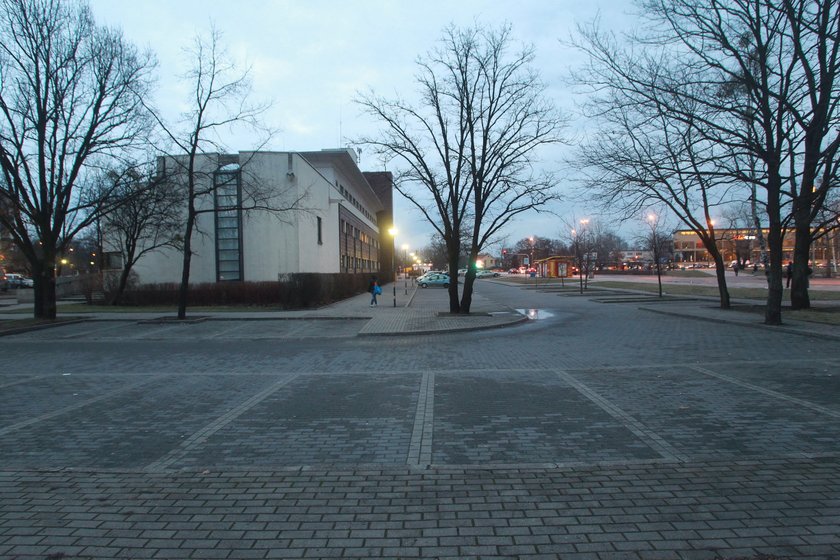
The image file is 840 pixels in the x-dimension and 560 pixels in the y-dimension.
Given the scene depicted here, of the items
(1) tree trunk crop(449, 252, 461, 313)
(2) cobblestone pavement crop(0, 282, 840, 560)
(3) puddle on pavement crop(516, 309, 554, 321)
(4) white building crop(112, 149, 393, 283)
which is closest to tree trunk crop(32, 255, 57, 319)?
(4) white building crop(112, 149, 393, 283)

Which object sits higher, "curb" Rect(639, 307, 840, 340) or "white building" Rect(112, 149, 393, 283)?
"white building" Rect(112, 149, 393, 283)

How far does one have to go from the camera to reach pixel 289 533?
3.61 metres

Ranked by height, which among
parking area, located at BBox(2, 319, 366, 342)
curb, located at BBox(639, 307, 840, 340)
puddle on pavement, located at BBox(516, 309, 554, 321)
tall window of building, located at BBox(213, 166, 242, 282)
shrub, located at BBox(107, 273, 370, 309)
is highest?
tall window of building, located at BBox(213, 166, 242, 282)

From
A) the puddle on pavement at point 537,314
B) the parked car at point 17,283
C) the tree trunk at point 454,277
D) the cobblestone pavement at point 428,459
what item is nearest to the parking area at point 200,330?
the tree trunk at point 454,277

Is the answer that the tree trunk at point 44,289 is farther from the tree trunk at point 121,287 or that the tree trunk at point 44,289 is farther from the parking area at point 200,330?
the tree trunk at point 121,287

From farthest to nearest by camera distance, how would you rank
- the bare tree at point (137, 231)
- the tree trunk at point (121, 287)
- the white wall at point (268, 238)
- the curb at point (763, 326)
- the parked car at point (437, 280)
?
the parked car at point (437, 280) → the white wall at point (268, 238) → the tree trunk at point (121, 287) → the bare tree at point (137, 231) → the curb at point (763, 326)

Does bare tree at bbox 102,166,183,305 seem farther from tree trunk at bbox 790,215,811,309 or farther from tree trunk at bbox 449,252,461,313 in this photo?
tree trunk at bbox 790,215,811,309

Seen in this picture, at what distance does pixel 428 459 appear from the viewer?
5.07 m

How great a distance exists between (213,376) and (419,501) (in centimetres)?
683

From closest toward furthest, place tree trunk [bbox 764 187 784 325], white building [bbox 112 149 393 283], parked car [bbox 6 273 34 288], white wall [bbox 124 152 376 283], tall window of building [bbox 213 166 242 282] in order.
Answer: tree trunk [bbox 764 187 784 325]
white building [bbox 112 149 393 283]
white wall [bbox 124 152 376 283]
tall window of building [bbox 213 166 242 282]
parked car [bbox 6 273 34 288]

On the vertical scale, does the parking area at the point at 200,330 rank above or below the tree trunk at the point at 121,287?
below

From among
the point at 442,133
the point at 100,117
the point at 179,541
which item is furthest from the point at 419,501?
the point at 100,117

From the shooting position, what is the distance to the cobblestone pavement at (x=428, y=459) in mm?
3525

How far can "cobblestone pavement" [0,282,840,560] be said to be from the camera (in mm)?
3525
